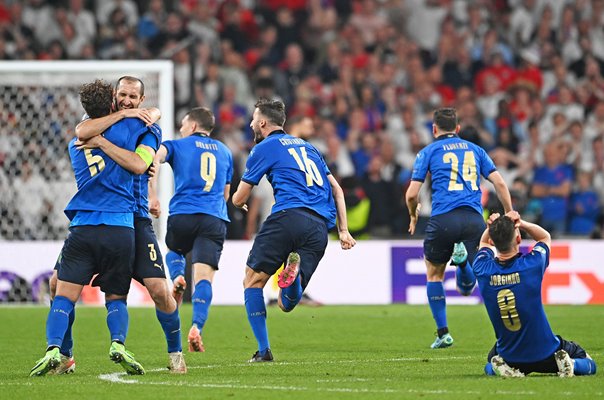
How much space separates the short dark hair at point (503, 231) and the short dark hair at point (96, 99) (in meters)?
2.82

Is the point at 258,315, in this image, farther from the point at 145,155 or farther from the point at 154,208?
the point at 145,155

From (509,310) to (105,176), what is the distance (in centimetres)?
293

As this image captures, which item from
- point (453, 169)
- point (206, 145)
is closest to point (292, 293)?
point (453, 169)

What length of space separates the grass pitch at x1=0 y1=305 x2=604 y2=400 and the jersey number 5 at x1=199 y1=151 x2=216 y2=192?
1592mm

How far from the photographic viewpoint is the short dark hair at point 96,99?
8.73 meters

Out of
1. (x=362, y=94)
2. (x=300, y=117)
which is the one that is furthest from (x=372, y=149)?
(x=300, y=117)

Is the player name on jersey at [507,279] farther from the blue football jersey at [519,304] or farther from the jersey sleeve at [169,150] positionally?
the jersey sleeve at [169,150]

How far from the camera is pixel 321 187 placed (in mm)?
10461

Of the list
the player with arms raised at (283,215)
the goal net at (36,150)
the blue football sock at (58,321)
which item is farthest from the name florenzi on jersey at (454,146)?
the goal net at (36,150)

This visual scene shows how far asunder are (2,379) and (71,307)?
2.59ft

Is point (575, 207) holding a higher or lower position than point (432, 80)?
lower

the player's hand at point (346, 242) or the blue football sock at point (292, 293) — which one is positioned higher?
the player's hand at point (346, 242)

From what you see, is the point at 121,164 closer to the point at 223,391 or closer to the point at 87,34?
the point at 223,391

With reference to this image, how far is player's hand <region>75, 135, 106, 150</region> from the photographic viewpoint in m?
8.60
